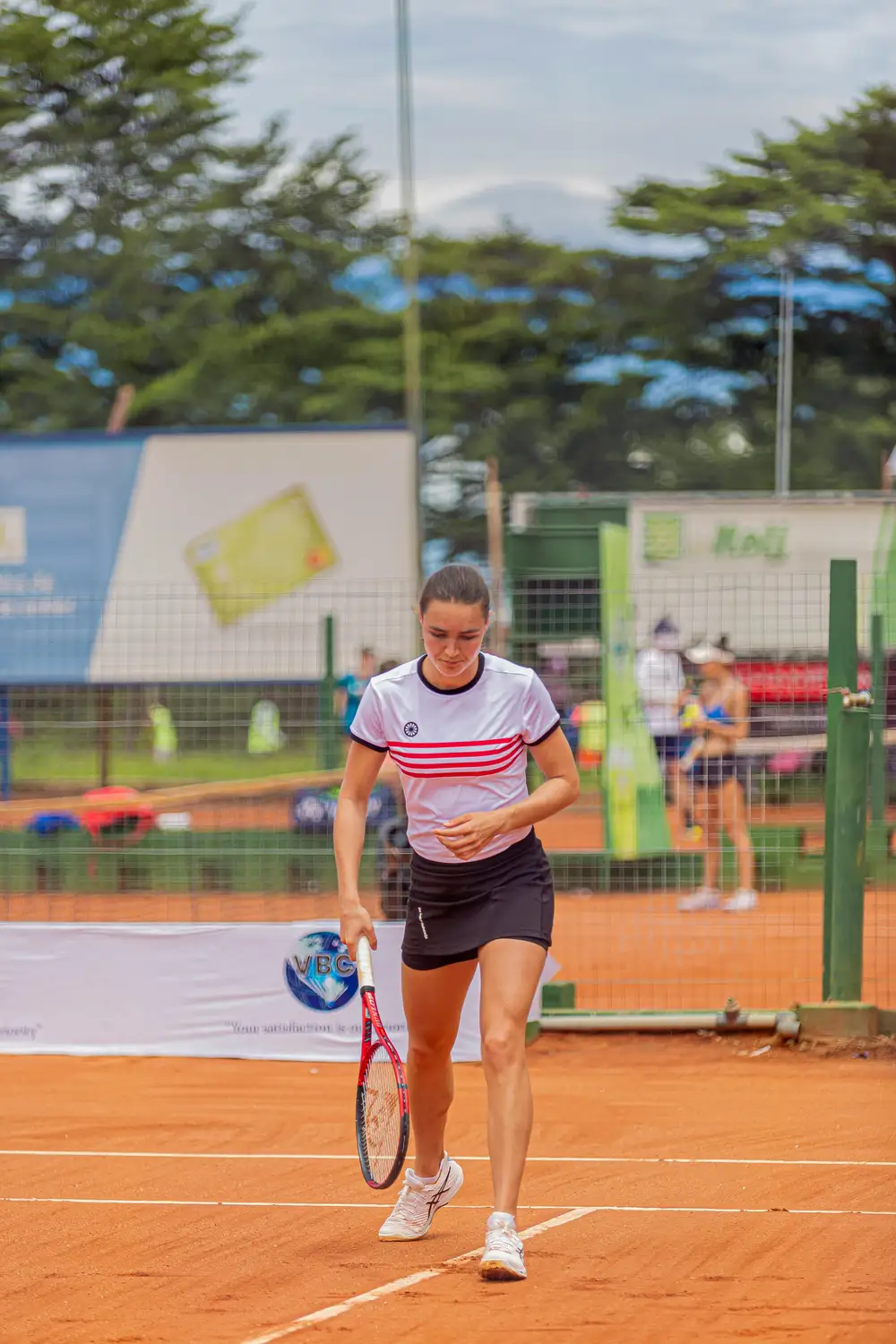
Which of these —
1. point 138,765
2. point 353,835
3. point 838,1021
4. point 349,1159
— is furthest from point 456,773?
point 138,765

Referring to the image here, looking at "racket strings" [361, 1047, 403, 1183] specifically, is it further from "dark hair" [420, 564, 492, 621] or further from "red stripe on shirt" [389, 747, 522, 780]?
"dark hair" [420, 564, 492, 621]

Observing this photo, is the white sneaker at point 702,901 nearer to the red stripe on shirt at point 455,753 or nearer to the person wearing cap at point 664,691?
the person wearing cap at point 664,691

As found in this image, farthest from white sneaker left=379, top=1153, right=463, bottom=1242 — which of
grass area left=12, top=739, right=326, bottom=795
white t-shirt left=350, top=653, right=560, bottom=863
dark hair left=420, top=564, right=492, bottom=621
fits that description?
grass area left=12, top=739, right=326, bottom=795

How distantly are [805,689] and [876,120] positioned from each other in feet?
123

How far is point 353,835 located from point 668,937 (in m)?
5.75

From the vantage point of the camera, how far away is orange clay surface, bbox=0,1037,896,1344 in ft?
15.9

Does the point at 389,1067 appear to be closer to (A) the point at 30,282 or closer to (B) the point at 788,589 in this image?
(B) the point at 788,589

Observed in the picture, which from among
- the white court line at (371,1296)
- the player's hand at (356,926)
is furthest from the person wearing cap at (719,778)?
the player's hand at (356,926)

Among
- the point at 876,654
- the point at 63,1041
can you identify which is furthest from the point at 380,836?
the point at 876,654

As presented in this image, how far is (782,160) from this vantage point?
43.9 m

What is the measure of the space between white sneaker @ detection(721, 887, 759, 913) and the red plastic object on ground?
346 centimetres

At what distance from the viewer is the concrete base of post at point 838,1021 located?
9000mm

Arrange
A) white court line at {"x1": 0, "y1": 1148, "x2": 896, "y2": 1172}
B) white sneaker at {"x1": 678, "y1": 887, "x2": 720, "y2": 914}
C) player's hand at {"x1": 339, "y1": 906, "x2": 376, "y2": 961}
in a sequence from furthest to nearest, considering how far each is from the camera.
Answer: white sneaker at {"x1": 678, "y1": 887, "x2": 720, "y2": 914} → white court line at {"x1": 0, "y1": 1148, "x2": 896, "y2": 1172} → player's hand at {"x1": 339, "y1": 906, "x2": 376, "y2": 961}

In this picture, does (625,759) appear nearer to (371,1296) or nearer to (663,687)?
(663,687)
